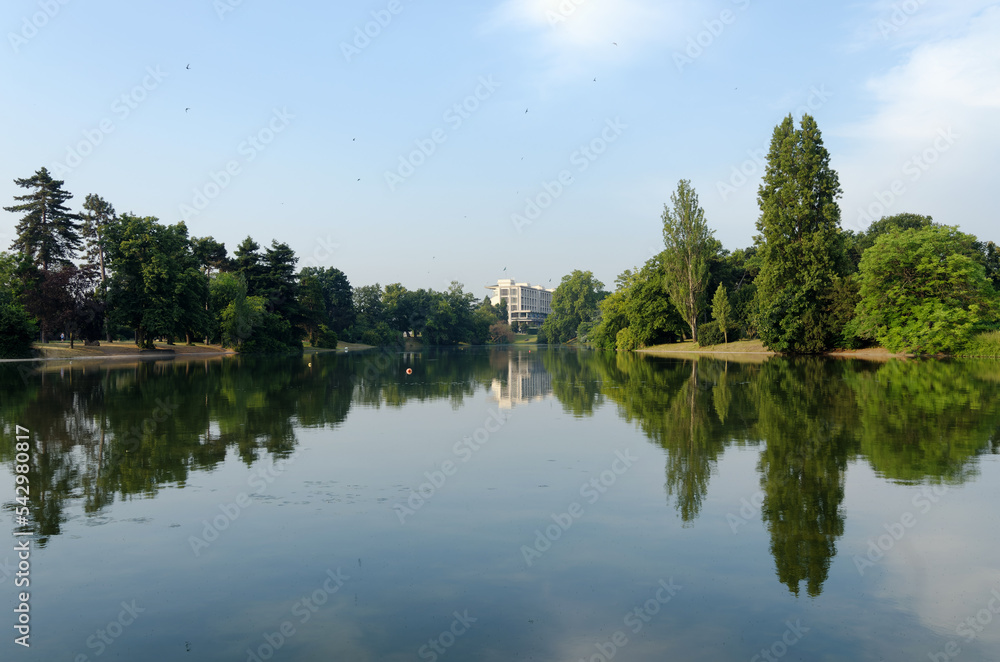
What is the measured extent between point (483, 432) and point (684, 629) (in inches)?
411

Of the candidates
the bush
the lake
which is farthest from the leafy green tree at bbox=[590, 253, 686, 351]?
the lake

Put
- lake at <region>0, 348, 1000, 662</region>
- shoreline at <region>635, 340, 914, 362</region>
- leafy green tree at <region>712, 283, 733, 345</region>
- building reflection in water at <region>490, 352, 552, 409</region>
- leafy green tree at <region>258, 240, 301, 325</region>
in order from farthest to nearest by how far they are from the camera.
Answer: leafy green tree at <region>258, 240, 301, 325</region> → leafy green tree at <region>712, 283, 733, 345</region> → shoreline at <region>635, 340, 914, 362</region> → building reflection in water at <region>490, 352, 552, 409</region> → lake at <region>0, 348, 1000, 662</region>

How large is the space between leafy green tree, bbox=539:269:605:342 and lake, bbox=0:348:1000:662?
140m

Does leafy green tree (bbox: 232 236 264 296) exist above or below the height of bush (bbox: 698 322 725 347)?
above

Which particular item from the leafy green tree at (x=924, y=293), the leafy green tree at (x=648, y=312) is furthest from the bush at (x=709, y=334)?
the leafy green tree at (x=924, y=293)

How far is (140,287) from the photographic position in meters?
60.8

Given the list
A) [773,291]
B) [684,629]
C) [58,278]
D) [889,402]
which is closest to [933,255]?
[773,291]

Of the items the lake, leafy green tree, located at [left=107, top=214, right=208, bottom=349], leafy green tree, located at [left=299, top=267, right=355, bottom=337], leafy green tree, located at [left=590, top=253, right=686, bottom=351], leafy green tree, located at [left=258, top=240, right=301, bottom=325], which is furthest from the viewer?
leafy green tree, located at [left=299, top=267, right=355, bottom=337]

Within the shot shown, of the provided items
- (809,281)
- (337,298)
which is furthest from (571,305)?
(809,281)

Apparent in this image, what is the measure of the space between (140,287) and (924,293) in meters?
65.7

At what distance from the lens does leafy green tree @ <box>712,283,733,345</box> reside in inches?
2488

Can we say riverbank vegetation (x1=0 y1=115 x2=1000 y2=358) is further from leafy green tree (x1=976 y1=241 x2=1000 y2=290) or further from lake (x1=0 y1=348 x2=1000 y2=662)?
lake (x1=0 y1=348 x2=1000 y2=662)

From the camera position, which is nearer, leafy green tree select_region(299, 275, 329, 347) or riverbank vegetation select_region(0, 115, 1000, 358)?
riverbank vegetation select_region(0, 115, 1000, 358)

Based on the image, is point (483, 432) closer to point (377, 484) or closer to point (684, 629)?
point (377, 484)
